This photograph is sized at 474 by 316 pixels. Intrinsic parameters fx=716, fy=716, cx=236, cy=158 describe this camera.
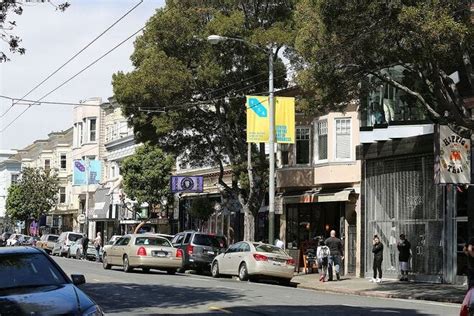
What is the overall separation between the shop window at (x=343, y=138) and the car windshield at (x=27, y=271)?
22.4 meters

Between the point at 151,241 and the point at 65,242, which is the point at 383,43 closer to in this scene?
the point at 151,241

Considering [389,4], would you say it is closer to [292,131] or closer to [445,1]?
[445,1]

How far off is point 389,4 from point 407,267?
1309cm

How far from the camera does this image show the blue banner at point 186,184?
40188 mm

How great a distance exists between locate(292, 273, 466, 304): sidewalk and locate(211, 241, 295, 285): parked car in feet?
2.77

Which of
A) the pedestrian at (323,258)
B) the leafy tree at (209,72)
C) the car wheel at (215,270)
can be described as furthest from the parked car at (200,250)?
the pedestrian at (323,258)

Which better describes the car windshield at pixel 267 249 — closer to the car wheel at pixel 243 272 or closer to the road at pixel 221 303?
the car wheel at pixel 243 272

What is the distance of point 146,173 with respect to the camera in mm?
43125

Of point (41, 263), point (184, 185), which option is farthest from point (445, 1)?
point (184, 185)

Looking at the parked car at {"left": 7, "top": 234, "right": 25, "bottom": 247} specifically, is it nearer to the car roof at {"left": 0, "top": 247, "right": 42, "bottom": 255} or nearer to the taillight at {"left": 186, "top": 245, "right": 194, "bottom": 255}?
the taillight at {"left": 186, "top": 245, "right": 194, "bottom": 255}

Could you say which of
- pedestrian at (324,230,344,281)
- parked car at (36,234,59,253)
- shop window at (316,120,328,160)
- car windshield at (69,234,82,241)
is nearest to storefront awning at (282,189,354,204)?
shop window at (316,120,328,160)

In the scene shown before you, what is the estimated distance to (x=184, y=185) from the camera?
133 feet

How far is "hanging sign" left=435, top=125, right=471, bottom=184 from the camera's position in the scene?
2205 cm

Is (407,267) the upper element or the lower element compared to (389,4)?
lower
